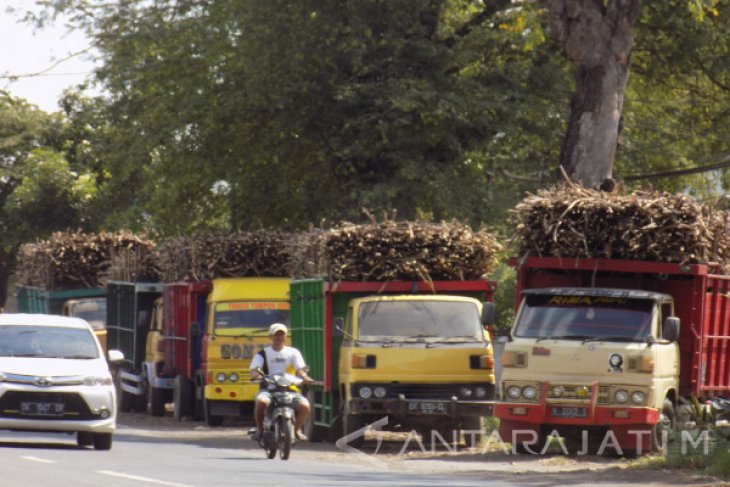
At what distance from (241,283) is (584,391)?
9512mm

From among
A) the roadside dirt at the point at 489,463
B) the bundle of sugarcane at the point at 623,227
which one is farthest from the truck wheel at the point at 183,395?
the bundle of sugarcane at the point at 623,227

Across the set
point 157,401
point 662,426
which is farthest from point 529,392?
point 157,401

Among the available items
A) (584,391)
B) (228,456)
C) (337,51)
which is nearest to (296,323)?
(228,456)

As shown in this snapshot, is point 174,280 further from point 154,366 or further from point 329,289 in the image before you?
point 329,289

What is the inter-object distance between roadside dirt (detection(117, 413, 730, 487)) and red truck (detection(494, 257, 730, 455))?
1.49ft

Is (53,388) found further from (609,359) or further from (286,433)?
(609,359)

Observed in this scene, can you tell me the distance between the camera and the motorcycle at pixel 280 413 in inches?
758

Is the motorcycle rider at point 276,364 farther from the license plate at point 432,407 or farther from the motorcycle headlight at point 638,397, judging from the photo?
the motorcycle headlight at point 638,397

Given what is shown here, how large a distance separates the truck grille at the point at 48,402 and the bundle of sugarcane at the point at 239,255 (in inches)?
383

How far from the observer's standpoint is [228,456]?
20500 mm

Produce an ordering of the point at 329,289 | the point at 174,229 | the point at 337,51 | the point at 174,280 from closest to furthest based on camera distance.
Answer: the point at 329,289 < the point at 174,280 < the point at 337,51 < the point at 174,229

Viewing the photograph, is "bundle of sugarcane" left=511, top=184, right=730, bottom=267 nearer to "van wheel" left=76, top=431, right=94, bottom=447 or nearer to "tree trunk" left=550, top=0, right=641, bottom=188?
"tree trunk" left=550, top=0, right=641, bottom=188

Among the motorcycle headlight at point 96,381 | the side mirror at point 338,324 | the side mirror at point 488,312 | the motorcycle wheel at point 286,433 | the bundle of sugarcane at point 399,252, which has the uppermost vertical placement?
the bundle of sugarcane at point 399,252

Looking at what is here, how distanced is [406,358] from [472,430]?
1485mm
